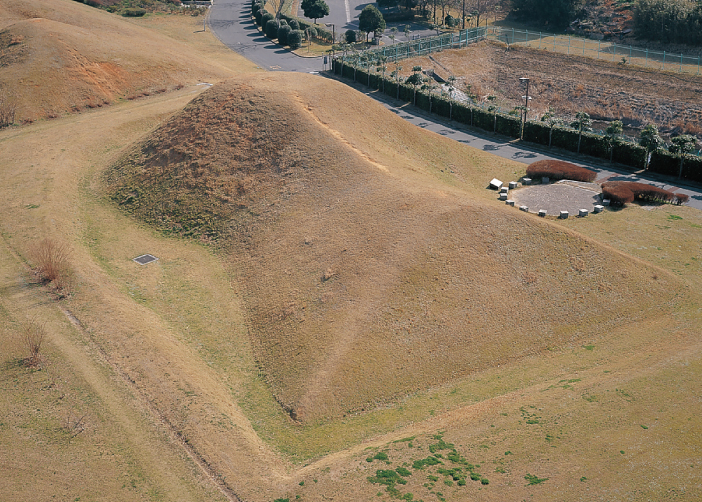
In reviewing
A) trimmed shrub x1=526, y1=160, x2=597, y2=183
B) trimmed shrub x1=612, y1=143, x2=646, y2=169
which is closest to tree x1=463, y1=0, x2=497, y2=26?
trimmed shrub x1=612, y1=143, x2=646, y2=169

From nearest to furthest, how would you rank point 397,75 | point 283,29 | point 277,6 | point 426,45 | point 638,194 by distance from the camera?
point 638,194
point 397,75
point 426,45
point 283,29
point 277,6

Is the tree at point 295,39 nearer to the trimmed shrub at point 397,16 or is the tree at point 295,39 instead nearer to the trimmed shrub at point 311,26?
the trimmed shrub at point 311,26

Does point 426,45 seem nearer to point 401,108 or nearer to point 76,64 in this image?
point 401,108

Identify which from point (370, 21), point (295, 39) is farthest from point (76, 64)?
point (370, 21)

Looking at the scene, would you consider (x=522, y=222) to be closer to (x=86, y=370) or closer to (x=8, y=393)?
(x=86, y=370)

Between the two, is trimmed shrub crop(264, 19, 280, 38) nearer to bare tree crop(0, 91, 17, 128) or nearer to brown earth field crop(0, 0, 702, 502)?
bare tree crop(0, 91, 17, 128)
